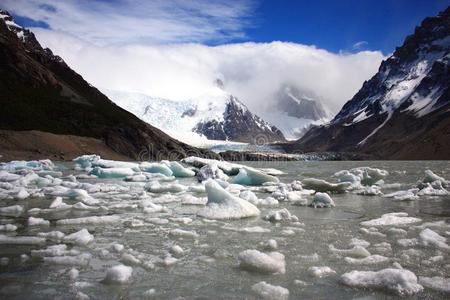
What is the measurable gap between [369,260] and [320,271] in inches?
43.9

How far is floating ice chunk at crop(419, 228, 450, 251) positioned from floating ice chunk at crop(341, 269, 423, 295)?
2491 mm

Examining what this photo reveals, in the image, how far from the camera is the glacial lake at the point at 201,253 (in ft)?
17.2

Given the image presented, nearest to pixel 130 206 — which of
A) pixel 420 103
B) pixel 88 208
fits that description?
pixel 88 208

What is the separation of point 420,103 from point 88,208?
603ft

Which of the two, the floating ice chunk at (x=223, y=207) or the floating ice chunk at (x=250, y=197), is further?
the floating ice chunk at (x=250, y=197)

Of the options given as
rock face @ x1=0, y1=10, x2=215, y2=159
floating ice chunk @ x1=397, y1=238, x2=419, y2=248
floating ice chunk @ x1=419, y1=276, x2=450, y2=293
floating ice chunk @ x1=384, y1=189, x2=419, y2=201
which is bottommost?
floating ice chunk @ x1=419, y1=276, x2=450, y2=293

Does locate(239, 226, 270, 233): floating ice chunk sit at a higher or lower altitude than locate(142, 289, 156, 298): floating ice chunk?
higher

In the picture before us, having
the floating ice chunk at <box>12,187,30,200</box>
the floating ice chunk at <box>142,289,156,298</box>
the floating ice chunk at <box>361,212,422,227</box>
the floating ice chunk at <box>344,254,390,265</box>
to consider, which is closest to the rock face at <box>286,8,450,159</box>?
the floating ice chunk at <box>361,212,422,227</box>

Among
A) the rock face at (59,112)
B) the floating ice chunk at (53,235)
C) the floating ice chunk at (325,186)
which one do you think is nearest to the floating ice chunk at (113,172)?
the floating ice chunk at (325,186)

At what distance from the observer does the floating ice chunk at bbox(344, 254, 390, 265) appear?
6504 millimetres

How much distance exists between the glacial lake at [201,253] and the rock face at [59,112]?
68.6 metres

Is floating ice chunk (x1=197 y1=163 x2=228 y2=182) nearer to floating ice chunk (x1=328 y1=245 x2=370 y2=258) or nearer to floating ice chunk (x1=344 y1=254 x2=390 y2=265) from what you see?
floating ice chunk (x1=328 y1=245 x2=370 y2=258)

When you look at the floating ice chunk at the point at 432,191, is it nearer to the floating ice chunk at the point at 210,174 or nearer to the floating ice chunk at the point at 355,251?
the floating ice chunk at the point at 355,251

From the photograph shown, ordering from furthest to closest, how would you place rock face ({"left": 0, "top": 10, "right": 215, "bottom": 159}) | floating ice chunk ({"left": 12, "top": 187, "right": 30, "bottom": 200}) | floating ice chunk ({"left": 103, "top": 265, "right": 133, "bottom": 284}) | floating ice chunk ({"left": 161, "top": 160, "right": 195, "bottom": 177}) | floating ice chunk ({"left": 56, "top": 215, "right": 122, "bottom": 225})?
rock face ({"left": 0, "top": 10, "right": 215, "bottom": 159}) < floating ice chunk ({"left": 161, "top": 160, "right": 195, "bottom": 177}) < floating ice chunk ({"left": 12, "top": 187, "right": 30, "bottom": 200}) < floating ice chunk ({"left": 56, "top": 215, "right": 122, "bottom": 225}) < floating ice chunk ({"left": 103, "top": 265, "right": 133, "bottom": 284})
